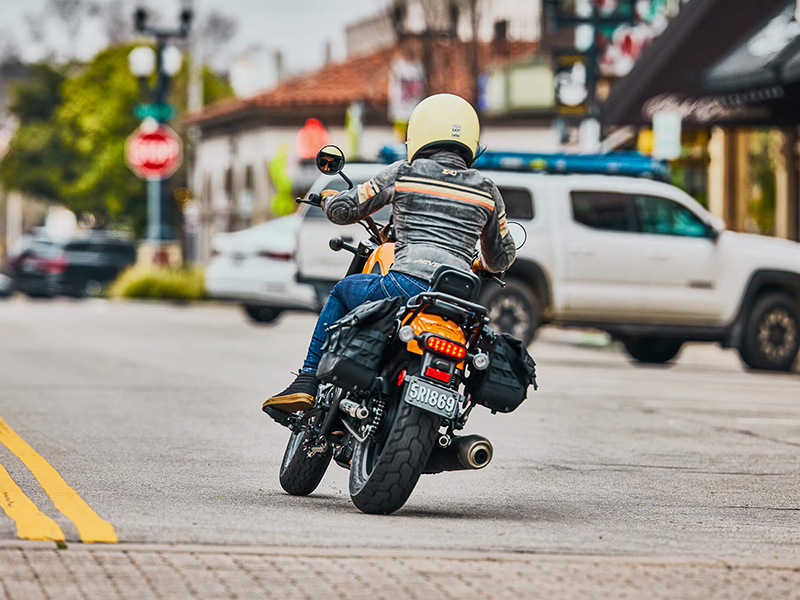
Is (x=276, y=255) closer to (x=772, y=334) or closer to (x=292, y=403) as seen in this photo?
(x=772, y=334)

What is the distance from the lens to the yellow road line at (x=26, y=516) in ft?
19.8

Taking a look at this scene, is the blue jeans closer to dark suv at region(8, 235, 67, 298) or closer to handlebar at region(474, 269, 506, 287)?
handlebar at region(474, 269, 506, 287)

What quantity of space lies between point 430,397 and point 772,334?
1257cm

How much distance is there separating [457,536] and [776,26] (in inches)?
672

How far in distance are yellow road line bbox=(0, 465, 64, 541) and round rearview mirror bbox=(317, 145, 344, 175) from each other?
1.92m

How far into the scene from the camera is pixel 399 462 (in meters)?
6.71

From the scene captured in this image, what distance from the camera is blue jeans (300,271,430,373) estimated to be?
716cm

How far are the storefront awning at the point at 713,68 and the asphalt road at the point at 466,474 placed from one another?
18.0 feet

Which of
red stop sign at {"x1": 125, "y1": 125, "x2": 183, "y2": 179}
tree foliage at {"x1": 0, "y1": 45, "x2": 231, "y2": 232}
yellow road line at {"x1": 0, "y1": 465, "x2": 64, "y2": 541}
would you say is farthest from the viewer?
tree foliage at {"x1": 0, "y1": 45, "x2": 231, "y2": 232}

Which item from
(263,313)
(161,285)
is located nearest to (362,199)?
(263,313)

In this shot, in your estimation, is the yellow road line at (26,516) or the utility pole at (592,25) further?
the utility pole at (592,25)

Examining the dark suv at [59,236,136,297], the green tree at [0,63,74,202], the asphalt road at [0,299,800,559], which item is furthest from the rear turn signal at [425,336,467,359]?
the green tree at [0,63,74,202]

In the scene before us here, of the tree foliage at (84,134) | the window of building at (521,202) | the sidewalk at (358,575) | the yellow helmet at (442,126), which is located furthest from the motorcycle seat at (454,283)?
the tree foliage at (84,134)

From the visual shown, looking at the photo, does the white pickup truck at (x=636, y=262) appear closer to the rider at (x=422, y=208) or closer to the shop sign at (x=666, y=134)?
the shop sign at (x=666, y=134)
